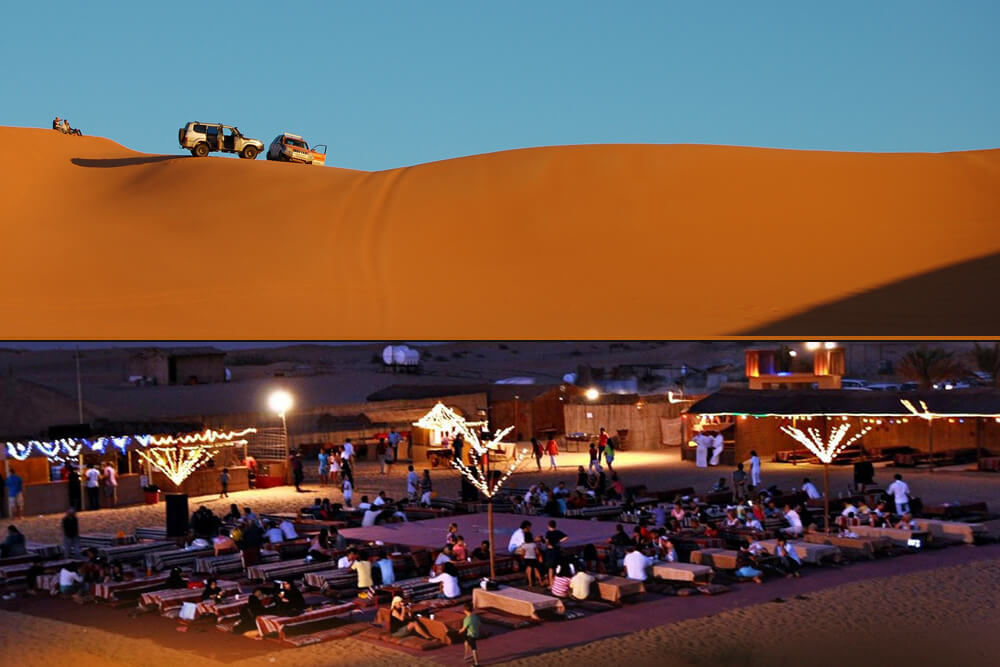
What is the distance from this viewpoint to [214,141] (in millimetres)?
6617

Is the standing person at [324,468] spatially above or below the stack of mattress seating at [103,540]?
above

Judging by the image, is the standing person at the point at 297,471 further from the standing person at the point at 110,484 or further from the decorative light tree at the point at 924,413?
the decorative light tree at the point at 924,413

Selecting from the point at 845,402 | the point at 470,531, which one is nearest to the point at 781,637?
the point at 470,531

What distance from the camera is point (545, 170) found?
4.88 meters

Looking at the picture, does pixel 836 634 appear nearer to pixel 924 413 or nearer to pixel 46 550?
pixel 46 550

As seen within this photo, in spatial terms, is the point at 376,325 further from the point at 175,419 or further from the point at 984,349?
the point at 984,349

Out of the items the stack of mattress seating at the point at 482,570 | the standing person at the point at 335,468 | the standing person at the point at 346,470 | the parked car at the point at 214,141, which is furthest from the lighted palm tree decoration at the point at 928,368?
the parked car at the point at 214,141

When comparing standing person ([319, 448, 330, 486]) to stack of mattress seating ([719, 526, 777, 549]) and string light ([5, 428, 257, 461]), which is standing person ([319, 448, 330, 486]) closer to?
string light ([5, 428, 257, 461])

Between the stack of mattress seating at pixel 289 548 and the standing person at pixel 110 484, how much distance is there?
9.16m

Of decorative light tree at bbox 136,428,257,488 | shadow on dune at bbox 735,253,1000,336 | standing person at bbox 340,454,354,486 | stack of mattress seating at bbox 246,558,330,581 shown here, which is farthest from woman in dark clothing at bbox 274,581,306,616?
standing person at bbox 340,454,354,486

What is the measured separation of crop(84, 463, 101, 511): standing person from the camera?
91.0 ft

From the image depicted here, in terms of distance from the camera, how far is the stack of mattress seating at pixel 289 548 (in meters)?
20.1

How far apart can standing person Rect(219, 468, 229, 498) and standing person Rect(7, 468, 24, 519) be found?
473 centimetres

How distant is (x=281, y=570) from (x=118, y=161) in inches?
524
